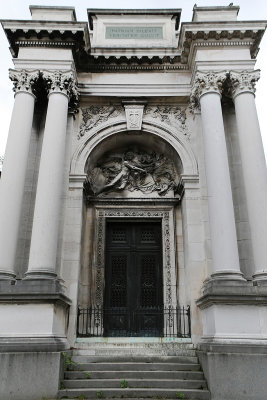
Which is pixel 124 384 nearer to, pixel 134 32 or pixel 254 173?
pixel 254 173

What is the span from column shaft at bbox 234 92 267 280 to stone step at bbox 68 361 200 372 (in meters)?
2.93

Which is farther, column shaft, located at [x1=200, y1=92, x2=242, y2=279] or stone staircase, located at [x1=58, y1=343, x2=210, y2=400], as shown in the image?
column shaft, located at [x1=200, y1=92, x2=242, y2=279]

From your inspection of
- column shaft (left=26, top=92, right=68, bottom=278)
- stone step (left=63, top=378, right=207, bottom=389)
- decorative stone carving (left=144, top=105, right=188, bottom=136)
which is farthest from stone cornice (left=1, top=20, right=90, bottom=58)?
stone step (left=63, top=378, right=207, bottom=389)

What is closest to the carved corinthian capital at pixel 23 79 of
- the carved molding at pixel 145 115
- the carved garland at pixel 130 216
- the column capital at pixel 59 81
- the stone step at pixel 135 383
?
the column capital at pixel 59 81

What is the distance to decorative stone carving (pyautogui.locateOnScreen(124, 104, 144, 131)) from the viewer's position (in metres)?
12.5

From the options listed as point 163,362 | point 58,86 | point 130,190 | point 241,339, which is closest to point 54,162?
point 58,86

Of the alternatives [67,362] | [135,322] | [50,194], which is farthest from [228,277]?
[50,194]

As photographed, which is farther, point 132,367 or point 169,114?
point 169,114

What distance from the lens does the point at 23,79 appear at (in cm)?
1137

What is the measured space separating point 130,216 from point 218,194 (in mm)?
3683

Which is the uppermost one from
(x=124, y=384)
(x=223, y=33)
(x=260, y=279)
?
(x=223, y=33)

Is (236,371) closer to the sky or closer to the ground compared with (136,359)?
closer to the ground

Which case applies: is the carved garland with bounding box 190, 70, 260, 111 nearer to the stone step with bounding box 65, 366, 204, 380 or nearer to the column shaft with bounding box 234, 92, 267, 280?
the column shaft with bounding box 234, 92, 267, 280

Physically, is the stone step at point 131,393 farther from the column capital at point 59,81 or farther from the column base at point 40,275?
the column capital at point 59,81
